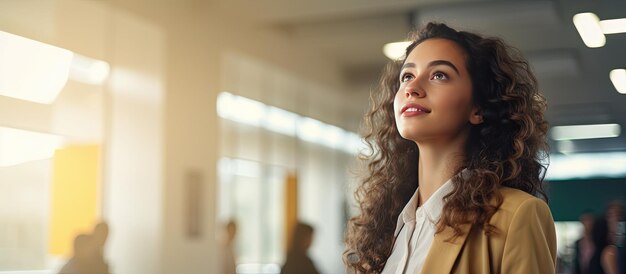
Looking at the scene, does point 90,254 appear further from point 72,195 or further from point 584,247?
point 584,247

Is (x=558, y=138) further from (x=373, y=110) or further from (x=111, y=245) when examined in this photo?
(x=373, y=110)

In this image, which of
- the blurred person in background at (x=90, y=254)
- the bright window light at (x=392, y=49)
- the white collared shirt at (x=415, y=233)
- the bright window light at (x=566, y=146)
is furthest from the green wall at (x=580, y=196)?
the white collared shirt at (x=415, y=233)

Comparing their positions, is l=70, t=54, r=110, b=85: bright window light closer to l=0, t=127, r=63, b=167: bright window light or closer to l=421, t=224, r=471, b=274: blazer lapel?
l=0, t=127, r=63, b=167: bright window light

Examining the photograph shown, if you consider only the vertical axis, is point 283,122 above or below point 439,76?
above

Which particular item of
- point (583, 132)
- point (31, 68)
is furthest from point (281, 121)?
point (583, 132)

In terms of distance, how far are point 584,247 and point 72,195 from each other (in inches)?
148

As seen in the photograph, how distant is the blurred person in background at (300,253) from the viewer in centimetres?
710

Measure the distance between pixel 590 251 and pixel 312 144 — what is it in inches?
113

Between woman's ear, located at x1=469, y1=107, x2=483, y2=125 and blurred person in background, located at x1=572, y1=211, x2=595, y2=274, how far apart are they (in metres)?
4.25

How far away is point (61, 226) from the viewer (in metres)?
5.60

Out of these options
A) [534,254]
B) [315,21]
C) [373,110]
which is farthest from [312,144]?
[534,254]

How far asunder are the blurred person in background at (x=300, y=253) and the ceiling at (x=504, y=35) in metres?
1.37

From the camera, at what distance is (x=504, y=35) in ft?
20.6

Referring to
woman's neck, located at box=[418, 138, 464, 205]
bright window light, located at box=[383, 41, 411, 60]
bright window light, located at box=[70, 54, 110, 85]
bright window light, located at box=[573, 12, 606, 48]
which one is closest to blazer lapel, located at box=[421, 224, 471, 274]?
woman's neck, located at box=[418, 138, 464, 205]
